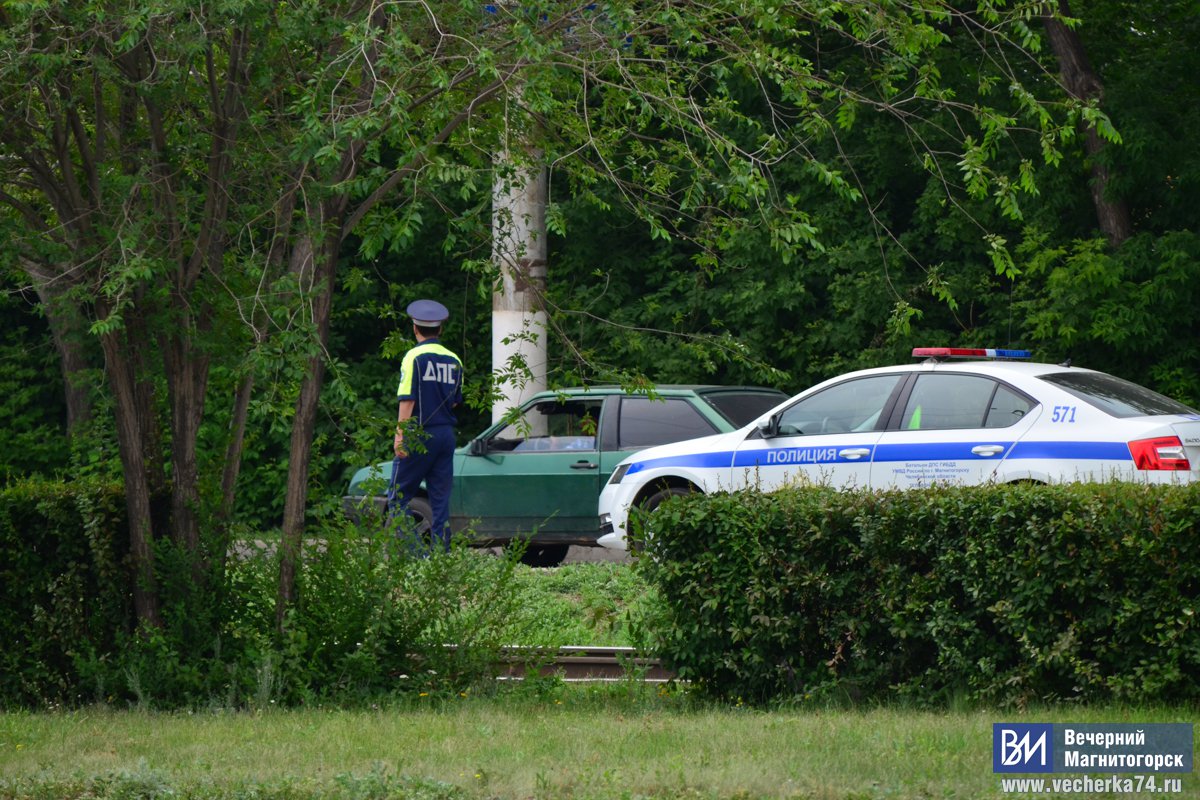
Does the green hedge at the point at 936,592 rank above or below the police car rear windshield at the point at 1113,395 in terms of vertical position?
below

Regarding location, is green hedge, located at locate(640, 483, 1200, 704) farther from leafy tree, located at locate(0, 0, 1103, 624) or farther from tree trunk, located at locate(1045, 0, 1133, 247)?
tree trunk, located at locate(1045, 0, 1133, 247)

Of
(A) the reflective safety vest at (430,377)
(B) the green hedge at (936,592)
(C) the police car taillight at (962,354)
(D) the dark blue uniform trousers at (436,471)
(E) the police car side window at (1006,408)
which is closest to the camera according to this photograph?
(B) the green hedge at (936,592)

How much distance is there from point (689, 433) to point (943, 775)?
763 cm

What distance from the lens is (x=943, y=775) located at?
5359mm

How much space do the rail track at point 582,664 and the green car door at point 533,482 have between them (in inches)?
147

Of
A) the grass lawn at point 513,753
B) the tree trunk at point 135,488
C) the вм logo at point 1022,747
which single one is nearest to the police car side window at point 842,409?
the grass lawn at point 513,753

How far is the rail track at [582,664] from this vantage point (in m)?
8.16

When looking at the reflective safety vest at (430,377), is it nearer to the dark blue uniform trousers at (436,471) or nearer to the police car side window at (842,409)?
the dark blue uniform trousers at (436,471)

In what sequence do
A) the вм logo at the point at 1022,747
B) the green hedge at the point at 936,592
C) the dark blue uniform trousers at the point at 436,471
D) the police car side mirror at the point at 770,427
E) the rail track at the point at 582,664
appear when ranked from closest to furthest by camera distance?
the вм logo at the point at 1022,747 < the green hedge at the point at 936,592 < the rail track at the point at 582,664 < the dark blue uniform trousers at the point at 436,471 < the police car side mirror at the point at 770,427

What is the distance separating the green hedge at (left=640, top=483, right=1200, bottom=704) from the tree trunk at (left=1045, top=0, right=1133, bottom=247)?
29.0 feet

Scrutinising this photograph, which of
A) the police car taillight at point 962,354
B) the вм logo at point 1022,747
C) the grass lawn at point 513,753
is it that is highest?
the police car taillight at point 962,354

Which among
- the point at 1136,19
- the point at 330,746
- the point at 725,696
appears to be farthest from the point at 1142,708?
the point at 1136,19

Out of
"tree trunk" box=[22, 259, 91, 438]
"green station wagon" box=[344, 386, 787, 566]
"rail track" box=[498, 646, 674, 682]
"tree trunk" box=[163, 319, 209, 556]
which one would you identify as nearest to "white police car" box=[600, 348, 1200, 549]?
"green station wagon" box=[344, 386, 787, 566]

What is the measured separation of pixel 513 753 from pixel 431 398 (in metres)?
4.36
